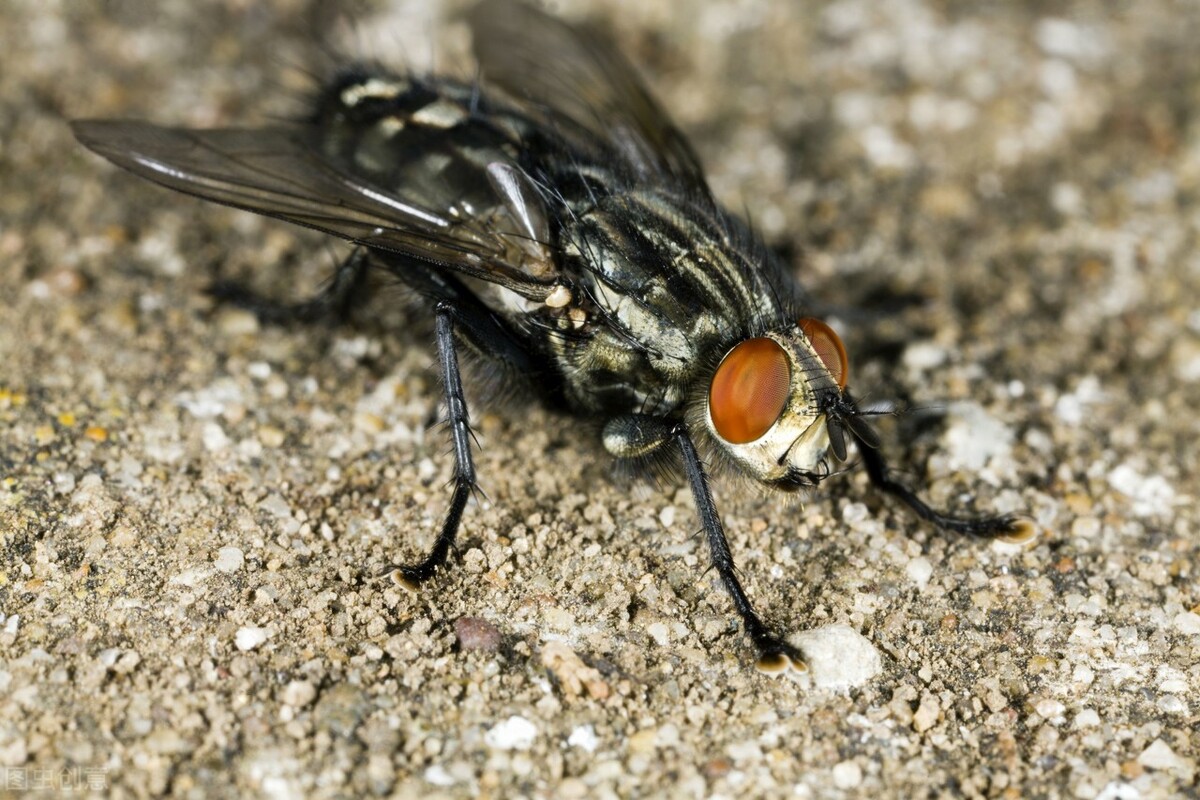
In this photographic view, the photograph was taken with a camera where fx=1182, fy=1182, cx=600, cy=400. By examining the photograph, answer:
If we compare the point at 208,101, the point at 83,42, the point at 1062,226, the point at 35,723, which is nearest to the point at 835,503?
the point at 1062,226

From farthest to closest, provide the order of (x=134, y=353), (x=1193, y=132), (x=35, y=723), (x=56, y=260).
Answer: (x=1193, y=132) < (x=56, y=260) < (x=134, y=353) < (x=35, y=723)

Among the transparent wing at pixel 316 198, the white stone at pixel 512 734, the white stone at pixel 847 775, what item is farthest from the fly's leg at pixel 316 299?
the white stone at pixel 847 775

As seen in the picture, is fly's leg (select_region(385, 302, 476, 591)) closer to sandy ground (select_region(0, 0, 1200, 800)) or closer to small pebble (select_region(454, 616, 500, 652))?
sandy ground (select_region(0, 0, 1200, 800))

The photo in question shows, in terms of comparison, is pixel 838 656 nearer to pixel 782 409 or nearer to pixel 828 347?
pixel 782 409

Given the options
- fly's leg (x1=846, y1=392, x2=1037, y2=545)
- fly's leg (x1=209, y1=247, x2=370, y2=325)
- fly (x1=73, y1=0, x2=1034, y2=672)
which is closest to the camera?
fly (x1=73, y1=0, x2=1034, y2=672)

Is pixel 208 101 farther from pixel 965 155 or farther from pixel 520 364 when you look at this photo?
pixel 965 155

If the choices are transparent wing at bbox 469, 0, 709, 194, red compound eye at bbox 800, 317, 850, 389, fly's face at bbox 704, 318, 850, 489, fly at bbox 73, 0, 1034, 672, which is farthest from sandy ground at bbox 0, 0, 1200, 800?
transparent wing at bbox 469, 0, 709, 194
